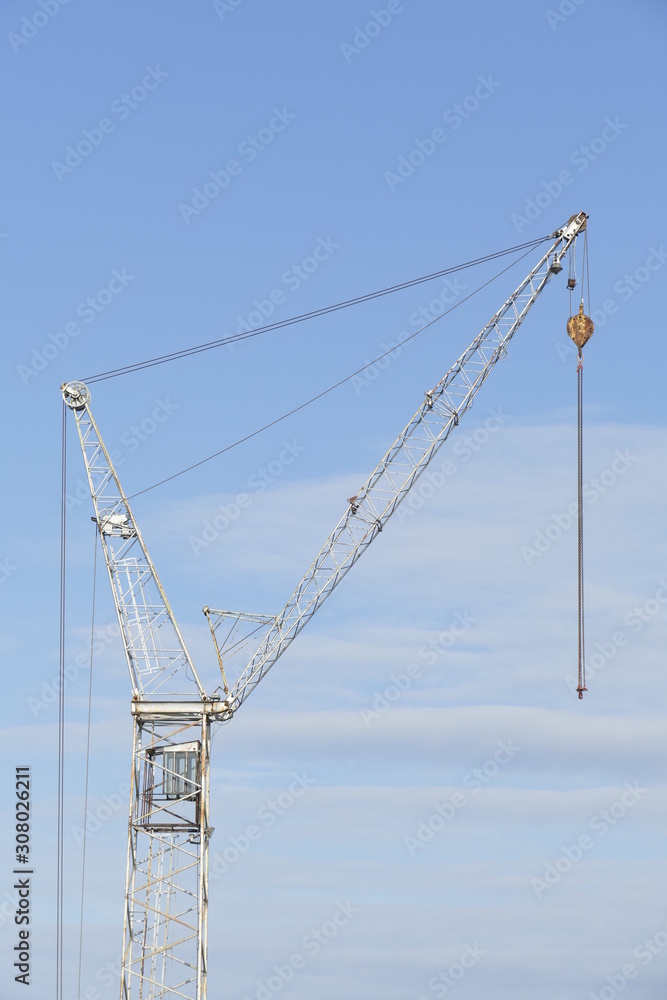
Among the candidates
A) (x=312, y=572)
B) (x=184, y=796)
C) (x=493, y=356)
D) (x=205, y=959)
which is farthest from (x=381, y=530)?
(x=205, y=959)

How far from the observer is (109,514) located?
12888 cm

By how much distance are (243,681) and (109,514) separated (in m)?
15.0

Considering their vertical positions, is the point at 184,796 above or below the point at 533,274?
below

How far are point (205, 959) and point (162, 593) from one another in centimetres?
2506

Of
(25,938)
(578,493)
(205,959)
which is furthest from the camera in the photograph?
(205,959)

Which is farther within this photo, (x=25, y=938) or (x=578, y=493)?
(x=578, y=493)

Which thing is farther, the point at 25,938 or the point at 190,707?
the point at 190,707

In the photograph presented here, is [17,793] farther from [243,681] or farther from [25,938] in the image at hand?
[243,681]

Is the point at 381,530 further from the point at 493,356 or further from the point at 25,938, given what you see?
the point at 25,938

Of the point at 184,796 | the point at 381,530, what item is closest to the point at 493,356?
the point at 381,530

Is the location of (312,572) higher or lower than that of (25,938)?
higher

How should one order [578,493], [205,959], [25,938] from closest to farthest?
1. [25,938]
2. [578,493]
3. [205,959]

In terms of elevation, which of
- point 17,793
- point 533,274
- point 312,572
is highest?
point 533,274

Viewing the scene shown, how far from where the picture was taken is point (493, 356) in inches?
5034
